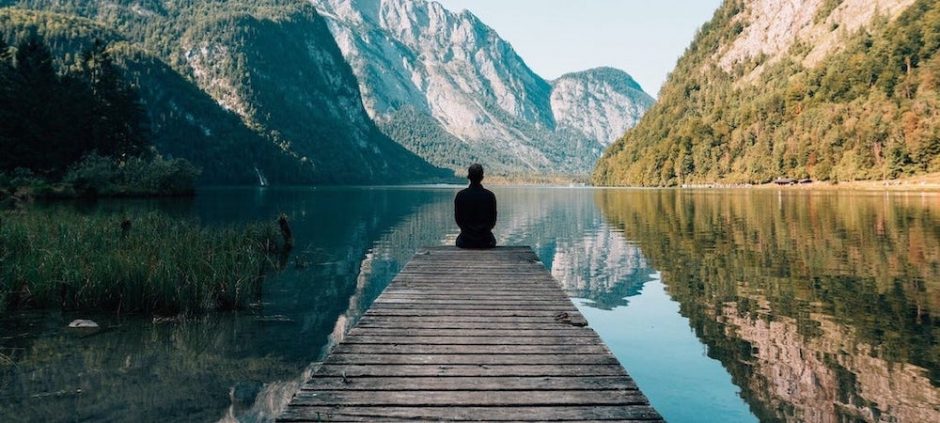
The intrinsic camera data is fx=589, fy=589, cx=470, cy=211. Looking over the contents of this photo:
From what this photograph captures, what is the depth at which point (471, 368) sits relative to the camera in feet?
24.5

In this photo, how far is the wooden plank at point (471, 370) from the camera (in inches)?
284

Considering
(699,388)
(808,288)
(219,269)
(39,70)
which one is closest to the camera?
(699,388)

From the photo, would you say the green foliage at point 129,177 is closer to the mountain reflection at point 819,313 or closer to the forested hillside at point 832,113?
the mountain reflection at point 819,313

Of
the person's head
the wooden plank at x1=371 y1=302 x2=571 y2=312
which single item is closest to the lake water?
the wooden plank at x1=371 y1=302 x2=571 y2=312

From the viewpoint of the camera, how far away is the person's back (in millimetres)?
17594

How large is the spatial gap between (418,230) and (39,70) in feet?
215

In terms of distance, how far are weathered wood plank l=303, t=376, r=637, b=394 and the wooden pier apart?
0.01 meters

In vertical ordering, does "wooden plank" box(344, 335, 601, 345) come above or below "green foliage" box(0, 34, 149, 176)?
below

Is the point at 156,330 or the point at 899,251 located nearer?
the point at 156,330

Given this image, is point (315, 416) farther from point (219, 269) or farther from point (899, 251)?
point (899, 251)

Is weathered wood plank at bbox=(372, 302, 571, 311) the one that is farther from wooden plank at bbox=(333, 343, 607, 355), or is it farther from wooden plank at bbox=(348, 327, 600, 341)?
wooden plank at bbox=(333, 343, 607, 355)

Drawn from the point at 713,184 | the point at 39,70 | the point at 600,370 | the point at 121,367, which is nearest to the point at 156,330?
the point at 121,367

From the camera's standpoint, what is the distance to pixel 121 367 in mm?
11977

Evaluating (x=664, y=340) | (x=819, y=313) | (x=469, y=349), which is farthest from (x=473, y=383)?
(x=819, y=313)
